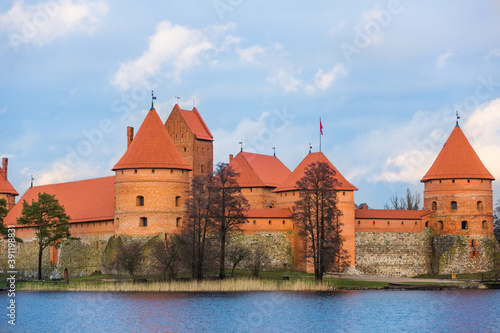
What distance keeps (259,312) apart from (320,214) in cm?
1304

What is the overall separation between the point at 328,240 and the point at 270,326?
13.5 m

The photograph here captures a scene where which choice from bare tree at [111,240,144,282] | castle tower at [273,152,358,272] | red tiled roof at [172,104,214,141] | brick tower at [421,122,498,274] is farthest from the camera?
red tiled roof at [172,104,214,141]

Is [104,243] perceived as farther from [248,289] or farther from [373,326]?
[373,326]

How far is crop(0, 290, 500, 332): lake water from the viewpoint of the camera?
30.2 meters

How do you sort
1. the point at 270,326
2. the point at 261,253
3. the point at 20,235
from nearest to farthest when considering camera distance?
the point at 270,326, the point at 261,253, the point at 20,235

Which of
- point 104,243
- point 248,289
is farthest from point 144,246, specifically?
point 248,289

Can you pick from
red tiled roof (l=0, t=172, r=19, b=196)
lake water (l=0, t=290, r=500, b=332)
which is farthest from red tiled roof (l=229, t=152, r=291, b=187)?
red tiled roof (l=0, t=172, r=19, b=196)

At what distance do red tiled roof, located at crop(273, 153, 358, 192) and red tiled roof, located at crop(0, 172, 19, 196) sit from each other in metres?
23.2

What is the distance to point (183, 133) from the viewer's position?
56.6m

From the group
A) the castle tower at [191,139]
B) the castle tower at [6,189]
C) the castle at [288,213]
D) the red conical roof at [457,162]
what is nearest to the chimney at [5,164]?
the castle tower at [6,189]

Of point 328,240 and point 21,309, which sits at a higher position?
point 328,240

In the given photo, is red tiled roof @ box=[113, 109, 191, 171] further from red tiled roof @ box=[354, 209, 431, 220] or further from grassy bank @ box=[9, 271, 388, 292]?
red tiled roof @ box=[354, 209, 431, 220]

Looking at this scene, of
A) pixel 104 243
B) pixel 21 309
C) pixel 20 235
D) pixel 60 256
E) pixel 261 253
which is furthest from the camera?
pixel 20 235

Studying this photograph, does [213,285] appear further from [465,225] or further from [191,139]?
[465,225]
